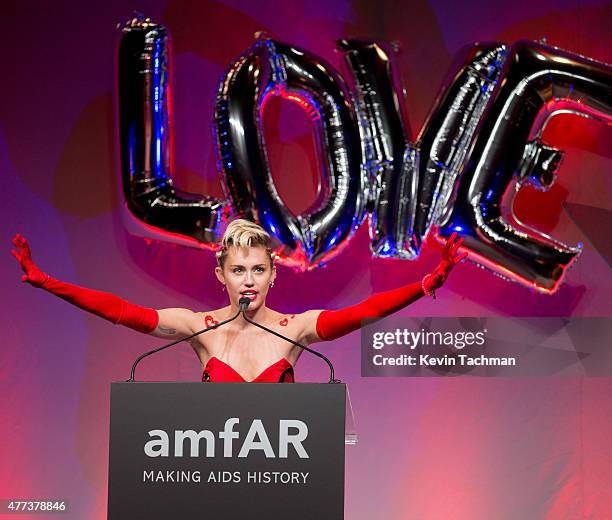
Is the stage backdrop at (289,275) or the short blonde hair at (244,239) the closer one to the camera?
the short blonde hair at (244,239)

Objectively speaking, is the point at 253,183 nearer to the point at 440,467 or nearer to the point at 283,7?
the point at 283,7

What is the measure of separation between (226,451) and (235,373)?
2.85 feet

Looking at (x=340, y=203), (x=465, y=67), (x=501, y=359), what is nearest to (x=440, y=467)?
→ (x=501, y=359)

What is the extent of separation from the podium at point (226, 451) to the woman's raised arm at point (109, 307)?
82 cm

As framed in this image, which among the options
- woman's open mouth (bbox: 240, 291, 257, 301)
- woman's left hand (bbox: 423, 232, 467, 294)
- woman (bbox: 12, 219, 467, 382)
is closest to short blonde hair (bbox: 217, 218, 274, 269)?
woman (bbox: 12, 219, 467, 382)

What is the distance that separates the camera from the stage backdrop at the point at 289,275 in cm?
406

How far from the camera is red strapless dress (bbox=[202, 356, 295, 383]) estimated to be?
2811mm

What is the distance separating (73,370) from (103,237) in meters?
0.71

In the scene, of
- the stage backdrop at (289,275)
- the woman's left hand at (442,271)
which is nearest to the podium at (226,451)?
the woman's left hand at (442,271)

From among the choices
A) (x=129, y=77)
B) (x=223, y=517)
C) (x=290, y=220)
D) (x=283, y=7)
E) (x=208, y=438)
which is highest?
(x=283, y=7)

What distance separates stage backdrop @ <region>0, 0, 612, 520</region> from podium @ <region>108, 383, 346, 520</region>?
2.17 metres

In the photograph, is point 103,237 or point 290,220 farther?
point 103,237

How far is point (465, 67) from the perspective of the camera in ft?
13.0

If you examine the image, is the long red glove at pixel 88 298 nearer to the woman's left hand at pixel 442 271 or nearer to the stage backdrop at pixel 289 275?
the woman's left hand at pixel 442 271
